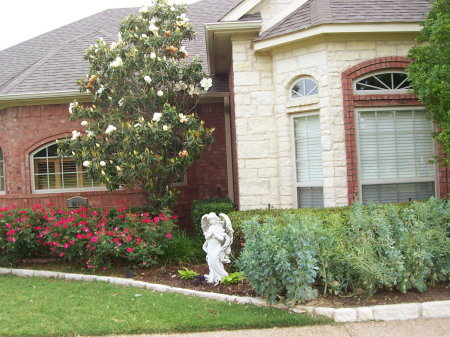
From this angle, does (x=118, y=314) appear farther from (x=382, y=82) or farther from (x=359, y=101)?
(x=382, y=82)

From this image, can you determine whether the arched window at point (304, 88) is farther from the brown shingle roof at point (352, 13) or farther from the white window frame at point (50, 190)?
the white window frame at point (50, 190)

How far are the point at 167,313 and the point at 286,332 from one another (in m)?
1.41

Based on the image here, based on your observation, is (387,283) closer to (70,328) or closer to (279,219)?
(279,219)

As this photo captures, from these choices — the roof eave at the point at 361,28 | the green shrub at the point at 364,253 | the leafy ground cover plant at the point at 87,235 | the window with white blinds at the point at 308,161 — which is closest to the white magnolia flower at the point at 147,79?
the leafy ground cover plant at the point at 87,235

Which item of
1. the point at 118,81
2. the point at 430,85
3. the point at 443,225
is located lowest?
the point at 443,225

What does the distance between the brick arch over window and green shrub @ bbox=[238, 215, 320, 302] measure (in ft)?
8.48

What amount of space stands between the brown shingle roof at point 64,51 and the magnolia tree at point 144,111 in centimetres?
194

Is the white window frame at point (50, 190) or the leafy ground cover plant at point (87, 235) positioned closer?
the leafy ground cover plant at point (87, 235)

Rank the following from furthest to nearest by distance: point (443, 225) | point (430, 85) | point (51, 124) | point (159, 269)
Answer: point (51, 124), point (159, 269), point (430, 85), point (443, 225)

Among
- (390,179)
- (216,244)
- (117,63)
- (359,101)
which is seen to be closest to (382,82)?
(359,101)

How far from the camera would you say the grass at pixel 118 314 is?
4.99 meters

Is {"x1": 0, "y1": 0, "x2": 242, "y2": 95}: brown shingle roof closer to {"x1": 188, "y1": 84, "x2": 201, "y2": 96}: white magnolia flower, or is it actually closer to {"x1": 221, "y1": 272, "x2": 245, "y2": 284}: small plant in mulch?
{"x1": 188, "y1": 84, "x2": 201, "y2": 96}: white magnolia flower

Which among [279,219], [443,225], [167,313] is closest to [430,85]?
[443,225]

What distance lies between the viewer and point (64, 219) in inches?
322
